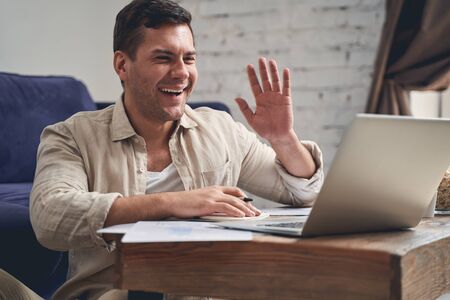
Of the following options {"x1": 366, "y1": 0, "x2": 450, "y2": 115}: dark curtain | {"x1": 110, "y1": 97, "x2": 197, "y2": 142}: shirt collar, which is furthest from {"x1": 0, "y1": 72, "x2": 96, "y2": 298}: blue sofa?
{"x1": 366, "y1": 0, "x2": 450, "y2": 115}: dark curtain

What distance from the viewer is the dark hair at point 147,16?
1.50 m

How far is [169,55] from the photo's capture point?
58.7 inches

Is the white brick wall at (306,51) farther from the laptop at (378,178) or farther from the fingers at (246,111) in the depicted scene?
the laptop at (378,178)

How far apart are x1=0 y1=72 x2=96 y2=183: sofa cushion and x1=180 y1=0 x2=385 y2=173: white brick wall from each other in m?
0.97

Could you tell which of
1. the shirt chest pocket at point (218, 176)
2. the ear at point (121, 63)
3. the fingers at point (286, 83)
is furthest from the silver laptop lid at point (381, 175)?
the ear at point (121, 63)

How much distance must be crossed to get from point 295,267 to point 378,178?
186 mm

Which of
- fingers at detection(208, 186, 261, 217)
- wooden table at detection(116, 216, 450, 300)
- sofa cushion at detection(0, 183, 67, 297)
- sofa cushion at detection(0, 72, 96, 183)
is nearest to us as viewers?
wooden table at detection(116, 216, 450, 300)

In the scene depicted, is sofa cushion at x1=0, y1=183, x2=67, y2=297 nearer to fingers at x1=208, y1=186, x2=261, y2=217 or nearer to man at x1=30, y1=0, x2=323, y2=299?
man at x1=30, y1=0, x2=323, y2=299

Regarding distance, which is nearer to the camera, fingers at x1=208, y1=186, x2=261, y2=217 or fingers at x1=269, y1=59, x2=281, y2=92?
fingers at x1=208, y1=186, x2=261, y2=217

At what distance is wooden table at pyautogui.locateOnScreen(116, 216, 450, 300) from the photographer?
824 mm

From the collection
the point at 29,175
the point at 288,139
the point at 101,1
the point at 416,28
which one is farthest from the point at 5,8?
the point at 288,139

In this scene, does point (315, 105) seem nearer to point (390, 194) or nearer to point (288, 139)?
point (288, 139)

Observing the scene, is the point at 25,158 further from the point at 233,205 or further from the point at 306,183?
the point at 233,205

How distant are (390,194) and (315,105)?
90.1 inches
